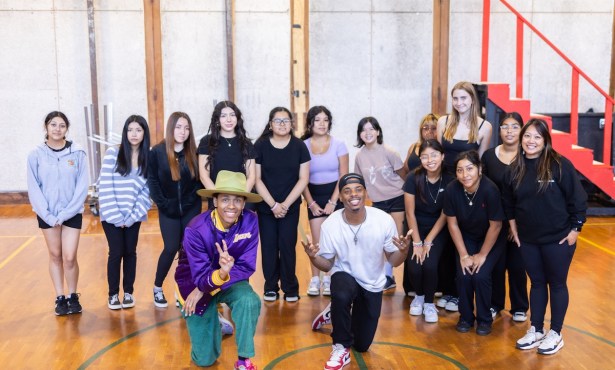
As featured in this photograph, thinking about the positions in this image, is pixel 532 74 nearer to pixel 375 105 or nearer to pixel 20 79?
pixel 375 105

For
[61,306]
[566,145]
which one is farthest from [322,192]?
[566,145]

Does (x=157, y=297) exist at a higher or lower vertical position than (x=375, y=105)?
lower

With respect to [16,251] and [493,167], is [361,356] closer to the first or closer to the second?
[493,167]

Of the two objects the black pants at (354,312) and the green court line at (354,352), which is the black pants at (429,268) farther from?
the black pants at (354,312)

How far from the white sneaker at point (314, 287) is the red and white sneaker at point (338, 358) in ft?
4.60

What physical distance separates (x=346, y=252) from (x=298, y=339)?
32.1 inches

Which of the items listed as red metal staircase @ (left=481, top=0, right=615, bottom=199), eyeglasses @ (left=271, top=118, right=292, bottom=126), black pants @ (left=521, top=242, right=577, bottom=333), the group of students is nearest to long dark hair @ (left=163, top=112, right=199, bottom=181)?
the group of students

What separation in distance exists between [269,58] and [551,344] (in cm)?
711

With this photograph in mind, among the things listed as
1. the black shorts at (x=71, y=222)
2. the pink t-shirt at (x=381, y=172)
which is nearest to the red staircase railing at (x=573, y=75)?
the pink t-shirt at (x=381, y=172)

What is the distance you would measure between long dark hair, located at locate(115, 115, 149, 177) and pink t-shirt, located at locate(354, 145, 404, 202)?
1729 millimetres

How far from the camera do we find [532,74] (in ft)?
36.4

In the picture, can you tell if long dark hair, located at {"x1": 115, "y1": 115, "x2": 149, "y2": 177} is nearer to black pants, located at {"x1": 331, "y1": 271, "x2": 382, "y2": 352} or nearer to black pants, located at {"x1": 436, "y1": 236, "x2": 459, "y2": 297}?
black pants, located at {"x1": 331, "y1": 271, "x2": 382, "y2": 352}

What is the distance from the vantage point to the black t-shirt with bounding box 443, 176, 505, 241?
5.07m

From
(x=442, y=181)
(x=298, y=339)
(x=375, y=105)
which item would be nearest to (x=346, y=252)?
(x=298, y=339)
